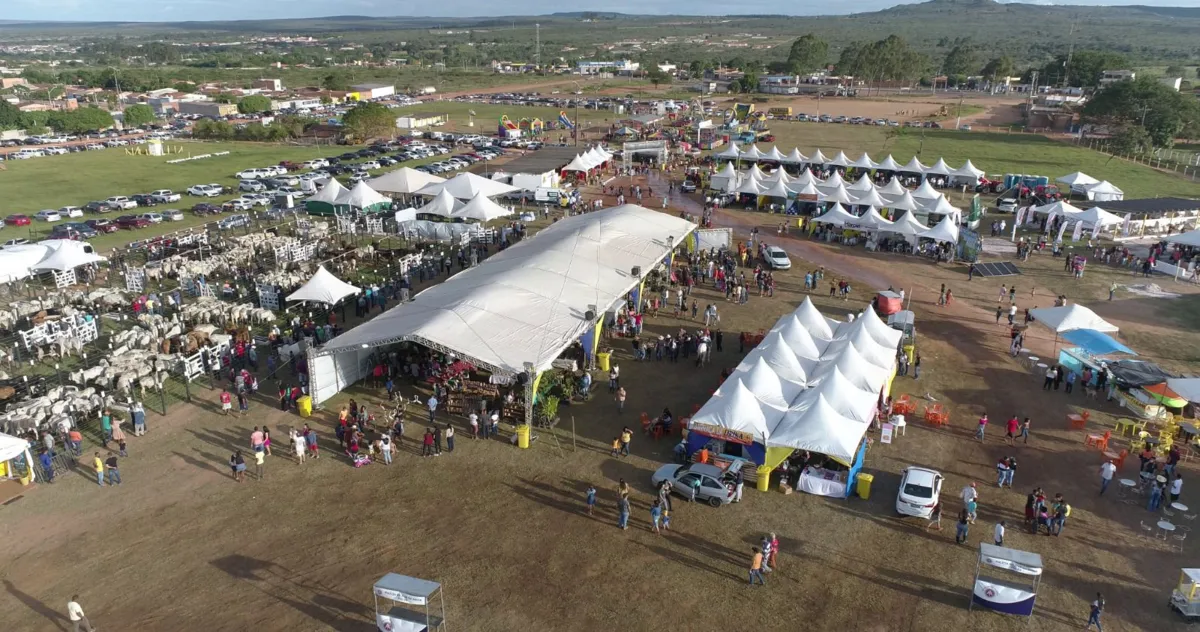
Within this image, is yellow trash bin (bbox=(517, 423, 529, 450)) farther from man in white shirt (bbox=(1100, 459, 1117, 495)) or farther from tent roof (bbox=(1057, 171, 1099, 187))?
tent roof (bbox=(1057, 171, 1099, 187))

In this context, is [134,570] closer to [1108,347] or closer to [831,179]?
[1108,347]

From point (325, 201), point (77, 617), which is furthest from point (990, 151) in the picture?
point (77, 617)

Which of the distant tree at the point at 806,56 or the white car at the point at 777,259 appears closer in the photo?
the white car at the point at 777,259

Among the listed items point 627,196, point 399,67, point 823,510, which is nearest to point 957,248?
point 627,196

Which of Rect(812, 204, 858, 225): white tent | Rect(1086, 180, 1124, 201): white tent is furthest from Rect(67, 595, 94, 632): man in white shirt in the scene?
Rect(1086, 180, 1124, 201): white tent

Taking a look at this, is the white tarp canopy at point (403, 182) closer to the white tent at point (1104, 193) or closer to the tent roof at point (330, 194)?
the tent roof at point (330, 194)

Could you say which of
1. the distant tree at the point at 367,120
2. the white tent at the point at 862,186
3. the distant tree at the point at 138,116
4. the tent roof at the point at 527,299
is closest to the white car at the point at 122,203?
the distant tree at the point at 367,120

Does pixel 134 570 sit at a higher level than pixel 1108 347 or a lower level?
lower
